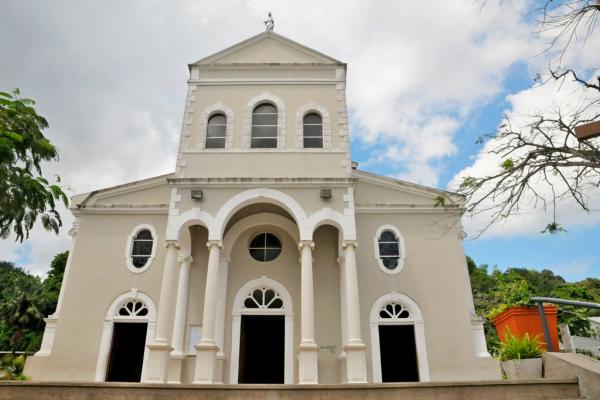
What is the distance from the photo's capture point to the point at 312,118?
47.4 ft

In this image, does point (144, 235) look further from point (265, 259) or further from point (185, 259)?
point (265, 259)

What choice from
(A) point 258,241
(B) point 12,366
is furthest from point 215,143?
(B) point 12,366

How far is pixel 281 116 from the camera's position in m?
14.3

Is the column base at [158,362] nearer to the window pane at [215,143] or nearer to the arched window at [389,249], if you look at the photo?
the window pane at [215,143]

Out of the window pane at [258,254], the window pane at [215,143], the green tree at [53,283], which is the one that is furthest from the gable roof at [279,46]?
the green tree at [53,283]

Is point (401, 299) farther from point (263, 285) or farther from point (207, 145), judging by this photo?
point (207, 145)

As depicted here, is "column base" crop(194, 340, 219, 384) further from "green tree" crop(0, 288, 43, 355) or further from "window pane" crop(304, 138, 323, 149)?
"green tree" crop(0, 288, 43, 355)

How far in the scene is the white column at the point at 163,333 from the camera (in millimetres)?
10672

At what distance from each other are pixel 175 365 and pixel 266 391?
5.34 metres

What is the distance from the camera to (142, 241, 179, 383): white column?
35.0ft

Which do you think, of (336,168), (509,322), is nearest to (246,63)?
(336,168)

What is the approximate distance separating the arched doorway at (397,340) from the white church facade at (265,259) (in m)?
0.03

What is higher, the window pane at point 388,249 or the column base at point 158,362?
the window pane at point 388,249

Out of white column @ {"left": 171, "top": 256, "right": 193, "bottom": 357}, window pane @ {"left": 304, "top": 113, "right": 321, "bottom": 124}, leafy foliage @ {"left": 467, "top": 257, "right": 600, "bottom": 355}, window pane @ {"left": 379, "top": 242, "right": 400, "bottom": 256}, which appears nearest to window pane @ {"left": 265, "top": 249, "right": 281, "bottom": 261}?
white column @ {"left": 171, "top": 256, "right": 193, "bottom": 357}
